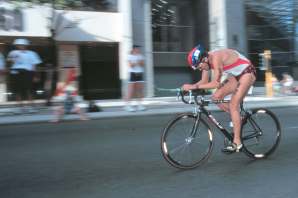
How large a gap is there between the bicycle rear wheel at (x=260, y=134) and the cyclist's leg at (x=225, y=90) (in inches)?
15.5

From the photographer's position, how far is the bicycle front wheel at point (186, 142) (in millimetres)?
6480

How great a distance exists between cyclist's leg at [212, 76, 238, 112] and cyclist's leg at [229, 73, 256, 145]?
2.8 inches

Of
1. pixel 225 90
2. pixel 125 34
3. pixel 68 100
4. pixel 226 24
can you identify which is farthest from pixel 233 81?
pixel 226 24

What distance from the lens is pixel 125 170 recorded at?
6617 millimetres

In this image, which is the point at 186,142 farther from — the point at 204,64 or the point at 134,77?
the point at 134,77

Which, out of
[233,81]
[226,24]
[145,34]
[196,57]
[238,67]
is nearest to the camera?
[196,57]

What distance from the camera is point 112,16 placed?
20.7 m

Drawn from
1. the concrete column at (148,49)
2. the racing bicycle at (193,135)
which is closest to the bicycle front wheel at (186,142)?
the racing bicycle at (193,135)

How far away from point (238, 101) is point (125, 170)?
1.64 meters

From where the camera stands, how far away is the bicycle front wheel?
6480 mm

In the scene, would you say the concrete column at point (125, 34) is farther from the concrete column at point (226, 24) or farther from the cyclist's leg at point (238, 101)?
the cyclist's leg at point (238, 101)

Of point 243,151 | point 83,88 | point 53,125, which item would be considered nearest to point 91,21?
point 83,88

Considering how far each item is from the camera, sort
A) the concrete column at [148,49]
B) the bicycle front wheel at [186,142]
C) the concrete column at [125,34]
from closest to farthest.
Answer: the bicycle front wheel at [186,142] → the concrete column at [125,34] → the concrete column at [148,49]

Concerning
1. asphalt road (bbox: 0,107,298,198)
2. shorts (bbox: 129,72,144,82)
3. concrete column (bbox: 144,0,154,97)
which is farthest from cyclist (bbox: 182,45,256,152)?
concrete column (bbox: 144,0,154,97)
